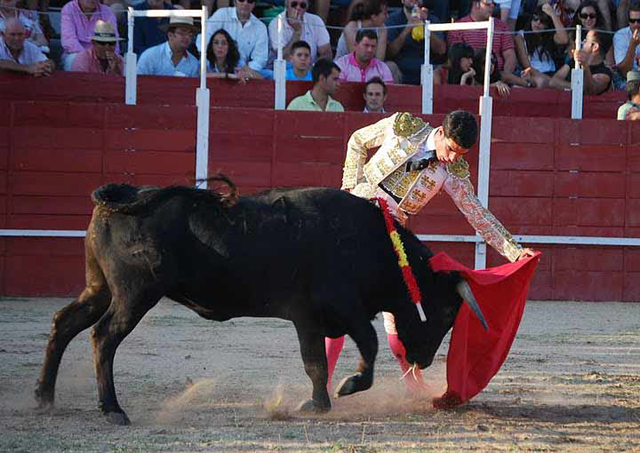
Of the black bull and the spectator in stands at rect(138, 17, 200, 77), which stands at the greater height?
the spectator in stands at rect(138, 17, 200, 77)

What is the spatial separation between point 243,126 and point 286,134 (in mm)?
309

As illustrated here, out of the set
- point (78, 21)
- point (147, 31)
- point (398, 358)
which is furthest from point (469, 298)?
point (147, 31)

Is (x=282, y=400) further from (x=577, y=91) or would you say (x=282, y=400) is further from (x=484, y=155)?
(x=577, y=91)

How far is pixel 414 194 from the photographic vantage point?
4465mm

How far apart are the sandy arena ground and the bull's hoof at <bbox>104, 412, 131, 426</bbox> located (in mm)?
39

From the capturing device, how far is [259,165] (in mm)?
8312

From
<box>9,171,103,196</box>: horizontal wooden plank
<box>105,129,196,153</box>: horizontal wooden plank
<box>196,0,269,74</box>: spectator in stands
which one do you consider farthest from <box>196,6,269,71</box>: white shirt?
<box>9,171,103,196</box>: horizontal wooden plank

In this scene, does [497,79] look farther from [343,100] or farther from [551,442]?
[551,442]

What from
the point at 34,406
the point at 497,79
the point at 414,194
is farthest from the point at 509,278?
the point at 497,79

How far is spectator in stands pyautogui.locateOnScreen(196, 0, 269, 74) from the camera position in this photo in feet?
28.4

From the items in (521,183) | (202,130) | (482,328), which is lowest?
(482,328)

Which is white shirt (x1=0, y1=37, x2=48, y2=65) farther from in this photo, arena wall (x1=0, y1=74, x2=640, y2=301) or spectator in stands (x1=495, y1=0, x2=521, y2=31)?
spectator in stands (x1=495, y1=0, x2=521, y2=31)

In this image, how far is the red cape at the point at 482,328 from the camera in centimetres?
432

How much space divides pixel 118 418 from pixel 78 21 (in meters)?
5.17
